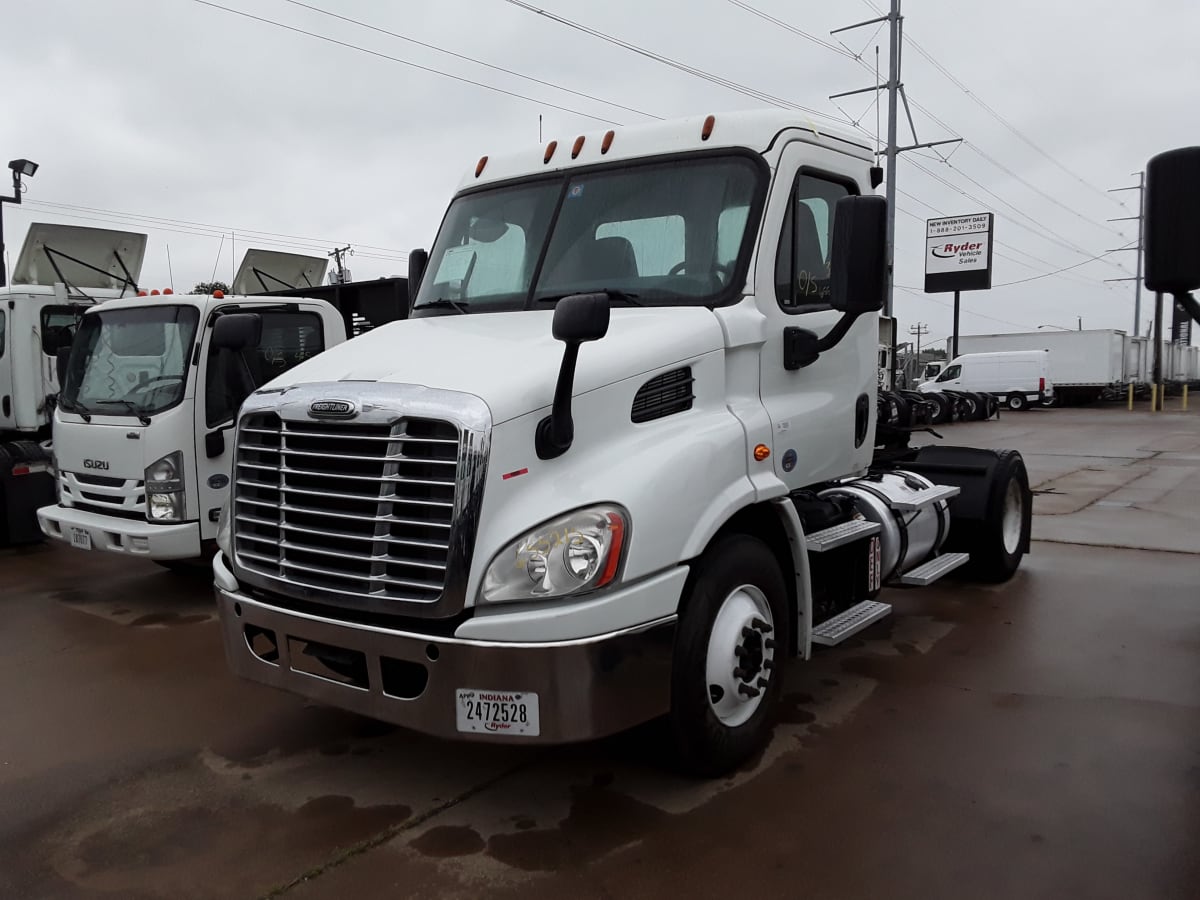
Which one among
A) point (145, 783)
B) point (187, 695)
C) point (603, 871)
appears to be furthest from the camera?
point (187, 695)

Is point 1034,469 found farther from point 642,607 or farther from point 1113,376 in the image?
point 1113,376

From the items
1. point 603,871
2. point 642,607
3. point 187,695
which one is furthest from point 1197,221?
point 187,695

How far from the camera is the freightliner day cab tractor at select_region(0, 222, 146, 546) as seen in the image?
8961 millimetres

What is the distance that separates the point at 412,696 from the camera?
3.36 meters

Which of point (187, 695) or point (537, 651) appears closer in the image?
point (537, 651)

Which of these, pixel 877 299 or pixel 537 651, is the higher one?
pixel 877 299

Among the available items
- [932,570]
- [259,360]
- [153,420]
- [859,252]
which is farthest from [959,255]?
Answer: [859,252]

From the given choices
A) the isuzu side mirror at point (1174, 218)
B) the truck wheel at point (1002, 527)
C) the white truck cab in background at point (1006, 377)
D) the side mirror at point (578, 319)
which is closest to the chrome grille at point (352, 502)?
the side mirror at point (578, 319)

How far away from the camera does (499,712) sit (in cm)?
319

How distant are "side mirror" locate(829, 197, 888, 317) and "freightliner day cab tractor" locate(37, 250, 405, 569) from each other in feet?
12.9

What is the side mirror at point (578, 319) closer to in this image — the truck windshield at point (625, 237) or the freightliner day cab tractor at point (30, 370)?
the truck windshield at point (625, 237)

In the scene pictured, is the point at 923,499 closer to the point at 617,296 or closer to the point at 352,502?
the point at 617,296

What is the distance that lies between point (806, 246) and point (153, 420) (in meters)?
4.72

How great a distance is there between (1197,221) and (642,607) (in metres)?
2.16
